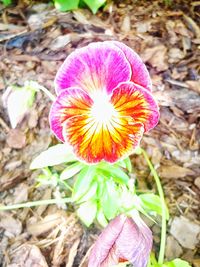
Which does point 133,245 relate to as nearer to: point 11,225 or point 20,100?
point 20,100

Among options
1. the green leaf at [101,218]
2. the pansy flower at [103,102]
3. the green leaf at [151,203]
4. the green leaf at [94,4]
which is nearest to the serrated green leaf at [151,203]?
the green leaf at [151,203]

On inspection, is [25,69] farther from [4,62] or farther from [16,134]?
[16,134]

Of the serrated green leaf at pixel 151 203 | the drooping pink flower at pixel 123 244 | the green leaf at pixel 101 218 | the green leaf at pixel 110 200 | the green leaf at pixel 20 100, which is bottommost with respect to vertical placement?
the green leaf at pixel 101 218

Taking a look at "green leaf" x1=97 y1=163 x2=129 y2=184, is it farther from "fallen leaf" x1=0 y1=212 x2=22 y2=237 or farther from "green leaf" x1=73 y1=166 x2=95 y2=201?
"fallen leaf" x1=0 y1=212 x2=22 y2=237

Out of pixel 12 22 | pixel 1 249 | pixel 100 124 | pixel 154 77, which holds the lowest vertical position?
pixel 1 249

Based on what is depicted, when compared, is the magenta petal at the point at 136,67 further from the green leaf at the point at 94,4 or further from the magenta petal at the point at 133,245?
the green leaf at the point at 94,4

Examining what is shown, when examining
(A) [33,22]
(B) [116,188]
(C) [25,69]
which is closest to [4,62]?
(C) [25,69]

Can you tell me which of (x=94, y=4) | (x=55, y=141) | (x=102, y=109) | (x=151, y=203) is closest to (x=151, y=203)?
(x=151, y=203)
